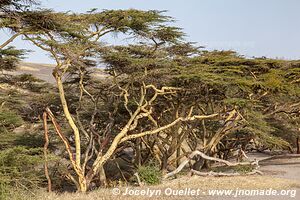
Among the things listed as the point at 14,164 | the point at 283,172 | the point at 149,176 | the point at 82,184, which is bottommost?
the point at 283,172

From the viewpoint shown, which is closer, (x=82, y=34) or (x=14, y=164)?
(x=14, y=164)

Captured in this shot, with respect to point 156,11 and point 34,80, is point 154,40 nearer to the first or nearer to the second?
point 156,11

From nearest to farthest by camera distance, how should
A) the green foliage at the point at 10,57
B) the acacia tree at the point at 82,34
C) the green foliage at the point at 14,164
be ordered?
1. the green foliage at the point at 14,164
2. the acacia tree at the point at 82,34
3. the green foliage at the point at 10,57

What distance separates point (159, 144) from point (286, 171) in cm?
595

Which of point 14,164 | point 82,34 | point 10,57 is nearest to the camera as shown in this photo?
point 14,164

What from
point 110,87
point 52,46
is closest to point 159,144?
point 110,87

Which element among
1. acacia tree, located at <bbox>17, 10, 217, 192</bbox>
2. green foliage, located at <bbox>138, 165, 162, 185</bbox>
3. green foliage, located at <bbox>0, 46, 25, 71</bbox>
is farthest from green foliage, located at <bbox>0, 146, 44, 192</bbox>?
green foliage, located at <bbox>0, 46, 25, 71</bbox>

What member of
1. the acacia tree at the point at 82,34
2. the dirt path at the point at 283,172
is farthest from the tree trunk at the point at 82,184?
the dirt path at the point at 283,172

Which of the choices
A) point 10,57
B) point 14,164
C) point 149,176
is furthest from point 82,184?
point 10,57

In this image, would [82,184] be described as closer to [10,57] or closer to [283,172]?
[10,57]

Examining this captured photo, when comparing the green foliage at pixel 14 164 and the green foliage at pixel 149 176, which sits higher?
the green foliage at pixel 14 164

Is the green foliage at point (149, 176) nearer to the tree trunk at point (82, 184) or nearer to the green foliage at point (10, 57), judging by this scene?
the tree trunk at point (82, 184)

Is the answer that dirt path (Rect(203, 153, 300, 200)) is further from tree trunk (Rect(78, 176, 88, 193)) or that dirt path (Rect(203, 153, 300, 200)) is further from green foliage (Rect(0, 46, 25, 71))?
green foliage (Rect(0, 46, 25, 71))

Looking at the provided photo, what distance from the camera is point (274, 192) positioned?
11820 mm
